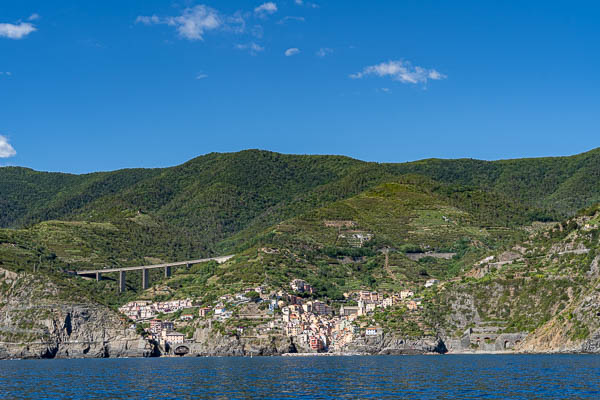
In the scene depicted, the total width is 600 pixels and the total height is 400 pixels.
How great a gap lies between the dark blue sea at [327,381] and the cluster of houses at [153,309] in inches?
2832

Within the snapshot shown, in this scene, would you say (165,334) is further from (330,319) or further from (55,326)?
(330,319)

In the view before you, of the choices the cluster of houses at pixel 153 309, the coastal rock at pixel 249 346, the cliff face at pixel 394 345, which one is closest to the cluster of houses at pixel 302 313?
the cluster of houses at pixel 153 309

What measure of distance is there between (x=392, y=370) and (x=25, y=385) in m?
41.4

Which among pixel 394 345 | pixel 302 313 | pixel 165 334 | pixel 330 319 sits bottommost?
pixel 394 345

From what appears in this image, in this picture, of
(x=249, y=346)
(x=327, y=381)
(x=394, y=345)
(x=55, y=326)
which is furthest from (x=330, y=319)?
(x=327, y=381)

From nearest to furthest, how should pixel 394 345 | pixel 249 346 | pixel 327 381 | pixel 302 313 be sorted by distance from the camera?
pixel 327 381, pixel 394 345, pixel 249 346, pixel 302 313

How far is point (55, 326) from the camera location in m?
162

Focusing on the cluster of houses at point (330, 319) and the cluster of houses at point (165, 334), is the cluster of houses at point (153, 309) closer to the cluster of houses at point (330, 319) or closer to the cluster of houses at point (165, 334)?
the cluster of houses at point (165, 334)

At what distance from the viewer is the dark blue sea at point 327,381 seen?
→ 74688 millimetres

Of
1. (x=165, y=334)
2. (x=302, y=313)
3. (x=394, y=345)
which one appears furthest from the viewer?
(x=302, y=313)

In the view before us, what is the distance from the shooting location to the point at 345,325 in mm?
168250

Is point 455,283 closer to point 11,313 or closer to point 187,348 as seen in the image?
point 187,348

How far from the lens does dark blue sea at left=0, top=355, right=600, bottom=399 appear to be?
74688 millimetres

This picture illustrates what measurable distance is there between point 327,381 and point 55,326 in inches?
3439
